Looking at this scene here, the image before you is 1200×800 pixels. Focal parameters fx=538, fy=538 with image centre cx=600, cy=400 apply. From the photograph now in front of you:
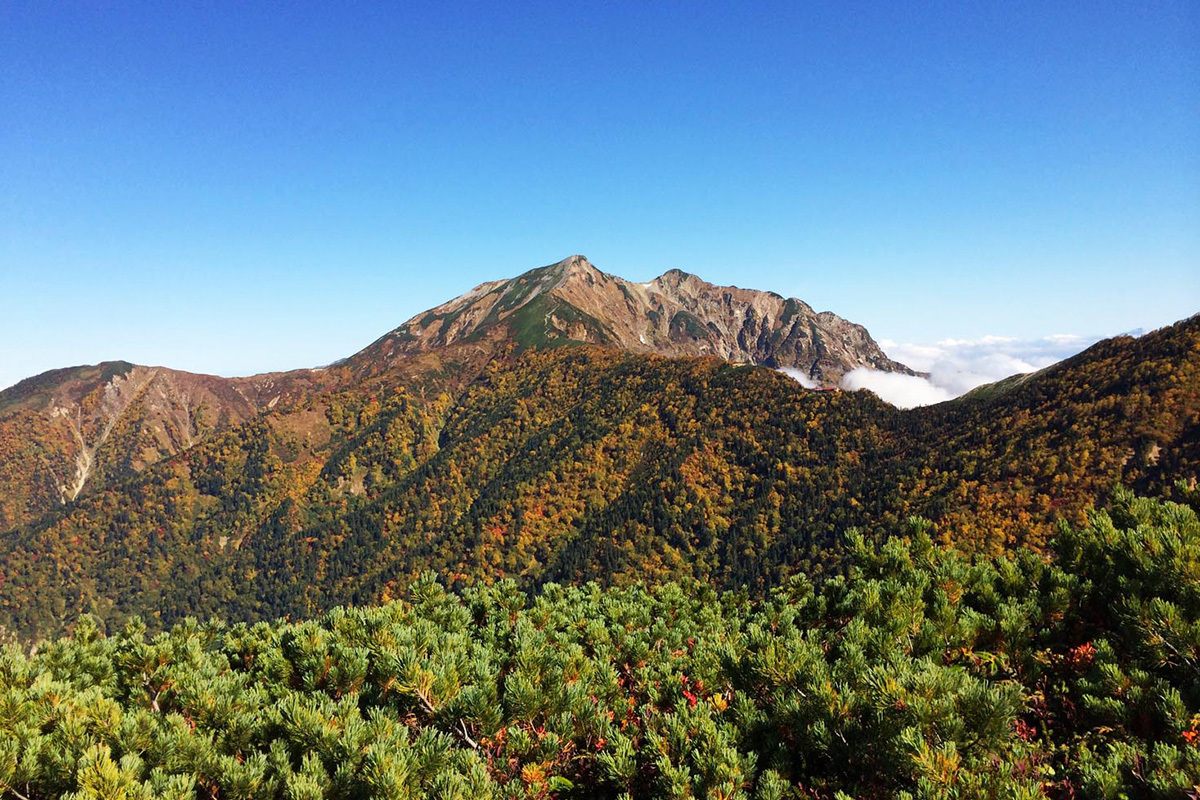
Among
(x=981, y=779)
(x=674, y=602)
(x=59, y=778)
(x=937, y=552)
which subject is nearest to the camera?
(x=981, y=779)

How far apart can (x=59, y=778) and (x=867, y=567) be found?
18.9m

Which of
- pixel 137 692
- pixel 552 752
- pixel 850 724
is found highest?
pixel 850 724

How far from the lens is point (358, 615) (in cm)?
1576

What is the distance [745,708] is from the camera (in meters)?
9.65

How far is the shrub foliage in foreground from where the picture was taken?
7484 millimetres

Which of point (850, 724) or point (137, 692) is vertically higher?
point (850, 724)

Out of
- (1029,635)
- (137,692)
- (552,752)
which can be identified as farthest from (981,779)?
(137,692)

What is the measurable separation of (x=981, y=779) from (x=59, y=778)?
44.5 ft

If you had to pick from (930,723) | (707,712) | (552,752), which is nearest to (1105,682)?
(930,723)

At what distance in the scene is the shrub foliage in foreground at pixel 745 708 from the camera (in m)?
7.48

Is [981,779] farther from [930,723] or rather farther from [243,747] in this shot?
[243,747]

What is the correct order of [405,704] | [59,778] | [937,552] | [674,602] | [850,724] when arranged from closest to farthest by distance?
[850,724]
[59,778]
[405,704]
[937,552]
[674,602]

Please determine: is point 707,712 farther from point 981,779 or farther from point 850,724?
point 981,779

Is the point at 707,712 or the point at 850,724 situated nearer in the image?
the point at 850,724
